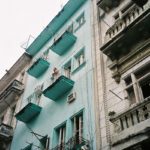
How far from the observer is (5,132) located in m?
17.6

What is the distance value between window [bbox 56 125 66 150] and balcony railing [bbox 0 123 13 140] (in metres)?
5.79

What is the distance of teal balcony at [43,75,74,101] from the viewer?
45.9ft

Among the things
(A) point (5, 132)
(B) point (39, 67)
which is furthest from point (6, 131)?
(B) point (39, 67)

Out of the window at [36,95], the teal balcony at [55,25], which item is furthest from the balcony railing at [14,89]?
the teal balcony at [55,25]

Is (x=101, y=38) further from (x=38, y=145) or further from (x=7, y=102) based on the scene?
(x=7, y=102)

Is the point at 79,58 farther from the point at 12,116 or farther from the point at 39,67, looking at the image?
the point at 12,116

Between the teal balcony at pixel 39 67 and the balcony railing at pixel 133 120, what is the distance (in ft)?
33.1

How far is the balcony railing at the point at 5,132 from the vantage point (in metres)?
17.4

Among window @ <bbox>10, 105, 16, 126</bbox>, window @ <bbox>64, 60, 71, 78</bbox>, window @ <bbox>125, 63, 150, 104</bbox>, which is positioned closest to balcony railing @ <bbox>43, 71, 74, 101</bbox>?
window @ <bbox>64, 60, 71, 78</bbox>

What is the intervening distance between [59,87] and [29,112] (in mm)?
3133

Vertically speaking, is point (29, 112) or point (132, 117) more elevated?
point (29, 112)

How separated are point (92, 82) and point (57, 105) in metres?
2.89

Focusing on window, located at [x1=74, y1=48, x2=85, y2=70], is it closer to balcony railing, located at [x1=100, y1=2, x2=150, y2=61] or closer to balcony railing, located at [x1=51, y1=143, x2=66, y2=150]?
balcony railing, located at [x1=100, y1=2, x2=150, y2=61]

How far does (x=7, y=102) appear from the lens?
21.3m
